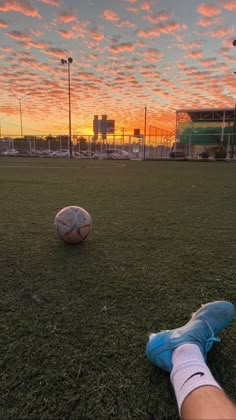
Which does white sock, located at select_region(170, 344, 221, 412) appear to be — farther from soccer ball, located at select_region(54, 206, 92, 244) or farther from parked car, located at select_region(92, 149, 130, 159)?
parked car, located at select_region(92, 149, 130, 159)

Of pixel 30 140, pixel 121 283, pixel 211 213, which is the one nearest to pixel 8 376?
pixel 121 283

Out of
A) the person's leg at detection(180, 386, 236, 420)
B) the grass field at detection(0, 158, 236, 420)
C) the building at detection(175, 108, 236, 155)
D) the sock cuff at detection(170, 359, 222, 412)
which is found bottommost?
the grass field at detection(0, 158, 236, 420)

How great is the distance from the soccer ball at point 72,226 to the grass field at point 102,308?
119 millimetres

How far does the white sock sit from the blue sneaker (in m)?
0.03

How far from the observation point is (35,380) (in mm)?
1075

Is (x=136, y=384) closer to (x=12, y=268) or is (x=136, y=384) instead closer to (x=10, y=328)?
(x=10, y=328)

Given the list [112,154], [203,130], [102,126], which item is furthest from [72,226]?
[102,126]

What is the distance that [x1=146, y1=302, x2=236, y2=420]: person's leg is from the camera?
890 millimetres

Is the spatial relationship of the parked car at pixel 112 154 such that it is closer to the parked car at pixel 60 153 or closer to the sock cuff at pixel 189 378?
the parked car at pixel 60 153

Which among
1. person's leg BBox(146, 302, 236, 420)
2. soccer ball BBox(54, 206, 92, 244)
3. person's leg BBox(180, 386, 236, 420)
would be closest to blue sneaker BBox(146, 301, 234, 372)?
person's leg BBox(146, 302, 236, 420)

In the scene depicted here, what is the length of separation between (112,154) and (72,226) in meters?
33.7

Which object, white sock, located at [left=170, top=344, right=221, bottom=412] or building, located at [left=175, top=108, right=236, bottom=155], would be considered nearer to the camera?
white sock, located at [left=170, top=344, right=221, bottom=412]

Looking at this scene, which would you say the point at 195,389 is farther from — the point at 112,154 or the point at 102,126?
the point at 102,126

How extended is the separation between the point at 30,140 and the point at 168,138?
20807 mm
